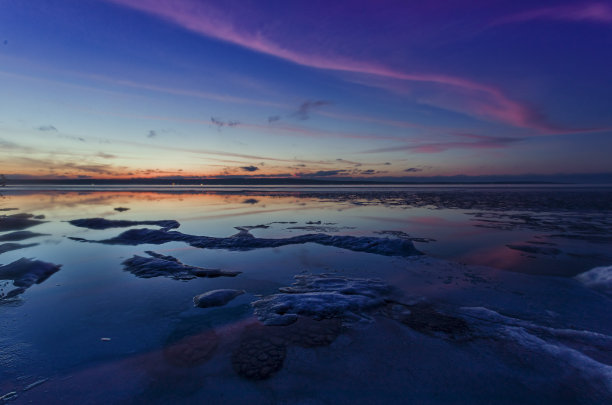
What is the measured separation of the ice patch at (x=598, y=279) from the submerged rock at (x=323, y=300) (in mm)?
5020

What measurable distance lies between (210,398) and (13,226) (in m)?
18.6

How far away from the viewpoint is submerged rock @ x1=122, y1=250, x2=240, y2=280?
745 cm

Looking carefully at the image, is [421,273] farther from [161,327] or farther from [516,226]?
[516,226]

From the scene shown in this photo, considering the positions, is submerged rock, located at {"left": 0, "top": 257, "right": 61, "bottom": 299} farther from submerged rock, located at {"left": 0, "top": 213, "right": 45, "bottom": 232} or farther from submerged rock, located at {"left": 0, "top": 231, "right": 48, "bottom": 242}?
submerged rock, located at {"left": 0, "top": 213, "right": 45, "bottom": 232}

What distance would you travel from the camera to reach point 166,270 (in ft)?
Answer: 25.4

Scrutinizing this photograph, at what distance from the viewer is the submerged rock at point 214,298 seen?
5.72 metres

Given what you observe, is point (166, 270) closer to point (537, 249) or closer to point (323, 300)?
point (323, 300)

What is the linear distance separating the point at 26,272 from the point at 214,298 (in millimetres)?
→ 5784

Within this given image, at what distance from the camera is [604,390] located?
130 inches


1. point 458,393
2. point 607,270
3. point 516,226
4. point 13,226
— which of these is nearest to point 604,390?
point 458,393

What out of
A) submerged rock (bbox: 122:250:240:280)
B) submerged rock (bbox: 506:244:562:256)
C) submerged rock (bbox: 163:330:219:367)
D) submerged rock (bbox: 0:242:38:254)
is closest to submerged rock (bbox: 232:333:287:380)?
submerged rock (bbox: 163:330:219:367)

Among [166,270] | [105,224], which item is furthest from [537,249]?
[105,224]

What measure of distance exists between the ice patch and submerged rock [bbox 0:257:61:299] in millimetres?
13804

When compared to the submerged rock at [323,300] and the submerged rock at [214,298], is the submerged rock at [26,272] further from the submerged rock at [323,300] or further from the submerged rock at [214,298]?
the submerged rock at [323,300]
